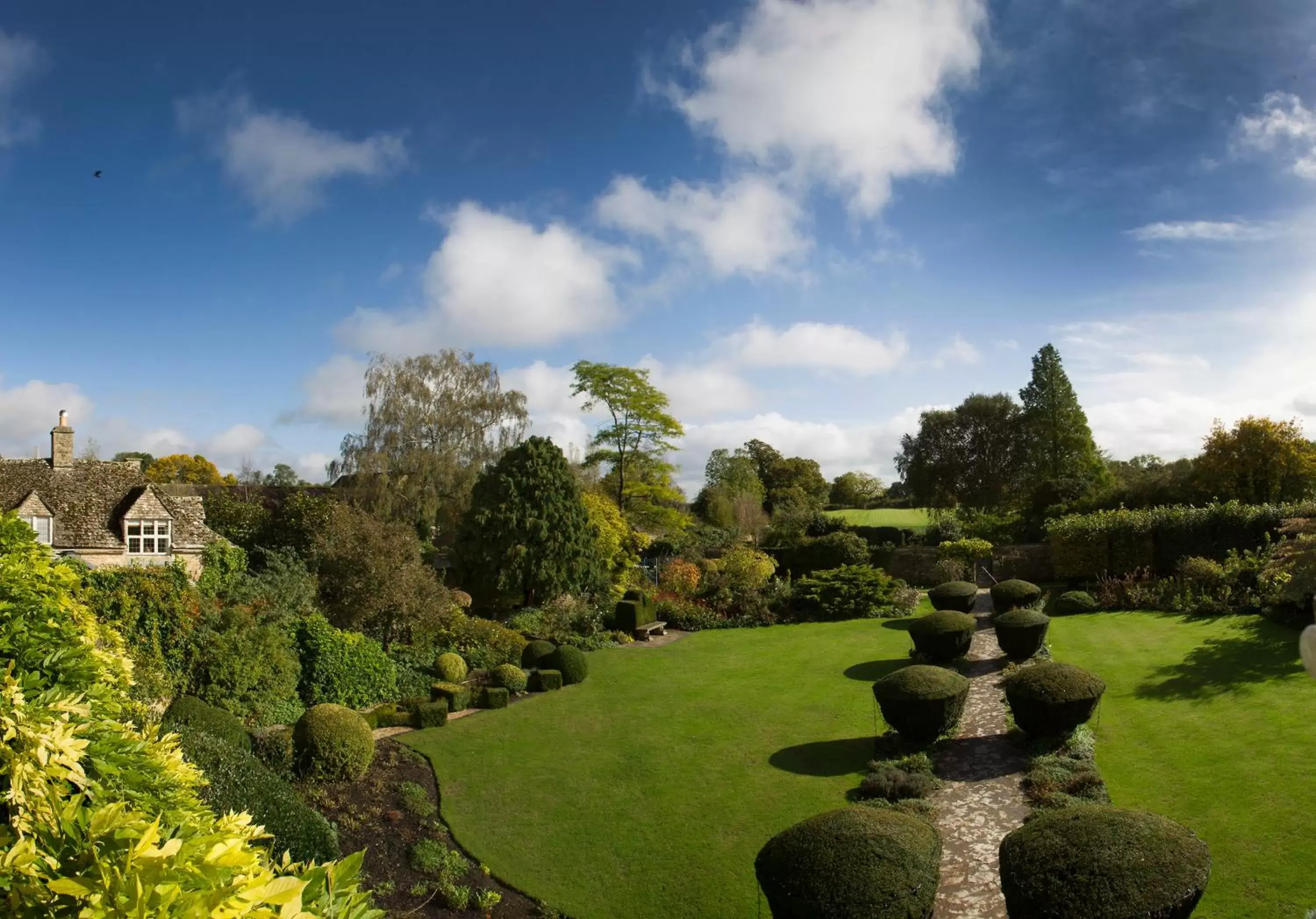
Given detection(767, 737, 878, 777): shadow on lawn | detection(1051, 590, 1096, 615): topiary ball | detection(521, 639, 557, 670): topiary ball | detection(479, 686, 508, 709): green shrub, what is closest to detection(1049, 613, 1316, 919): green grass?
detection(1051, 590, 1096, 615): topiary ball

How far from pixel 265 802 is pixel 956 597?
17.5 m

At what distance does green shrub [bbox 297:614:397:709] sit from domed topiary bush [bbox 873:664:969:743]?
11.0m

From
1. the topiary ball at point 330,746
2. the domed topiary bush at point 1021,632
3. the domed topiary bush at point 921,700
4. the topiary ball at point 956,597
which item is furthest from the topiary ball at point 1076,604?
the topiary ball at point 330,746

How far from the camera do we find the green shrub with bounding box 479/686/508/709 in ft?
59.2

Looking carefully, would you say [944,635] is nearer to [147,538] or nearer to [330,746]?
[330,746]

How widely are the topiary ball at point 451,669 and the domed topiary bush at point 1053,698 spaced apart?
1249cm

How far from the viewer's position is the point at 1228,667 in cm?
1623

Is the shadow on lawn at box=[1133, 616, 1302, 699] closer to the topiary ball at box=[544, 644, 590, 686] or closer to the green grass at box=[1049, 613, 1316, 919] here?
the green grass at box=[1049, 613, 1316, 919]

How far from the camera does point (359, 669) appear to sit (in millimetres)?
17719

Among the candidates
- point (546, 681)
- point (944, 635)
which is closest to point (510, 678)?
point (546, 681)

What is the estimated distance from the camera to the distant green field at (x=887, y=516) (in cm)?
5344

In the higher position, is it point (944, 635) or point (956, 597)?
point (956, 597)

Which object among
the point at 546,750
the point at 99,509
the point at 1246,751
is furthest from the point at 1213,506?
the point at 99,509

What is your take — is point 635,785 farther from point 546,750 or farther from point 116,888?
point 116,888
